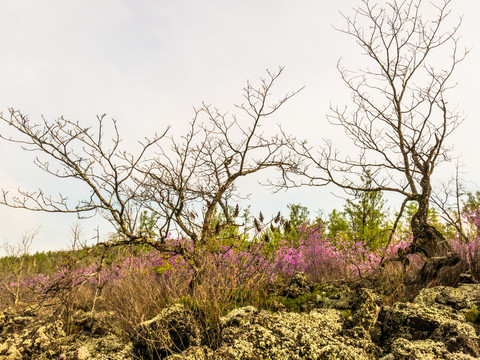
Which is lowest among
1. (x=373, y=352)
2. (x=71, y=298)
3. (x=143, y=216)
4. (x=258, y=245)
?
(x=373, y=352)

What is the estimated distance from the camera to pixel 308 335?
2.88 metres

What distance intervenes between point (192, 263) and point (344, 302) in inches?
83.8

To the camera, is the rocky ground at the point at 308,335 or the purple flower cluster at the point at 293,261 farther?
the purple flower cluster at the point at 293,261

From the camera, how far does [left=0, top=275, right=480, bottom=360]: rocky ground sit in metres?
2.73

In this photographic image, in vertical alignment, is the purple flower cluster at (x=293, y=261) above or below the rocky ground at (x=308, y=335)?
above

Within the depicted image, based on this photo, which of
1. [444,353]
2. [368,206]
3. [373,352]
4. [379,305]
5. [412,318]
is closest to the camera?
[444,353]

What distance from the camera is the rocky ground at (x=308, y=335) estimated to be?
2.73 meters

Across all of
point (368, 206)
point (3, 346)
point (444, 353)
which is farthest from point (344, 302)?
point (368, 206)

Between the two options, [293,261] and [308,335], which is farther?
[293,261]

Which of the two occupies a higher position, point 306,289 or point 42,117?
point 42,117

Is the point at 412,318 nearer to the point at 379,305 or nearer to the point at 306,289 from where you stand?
the point at 379,305

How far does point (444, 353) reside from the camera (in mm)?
2645

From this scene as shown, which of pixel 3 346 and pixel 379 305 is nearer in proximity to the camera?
pixel 379 305

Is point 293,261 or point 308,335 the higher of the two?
point 293,261
